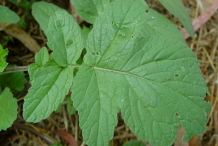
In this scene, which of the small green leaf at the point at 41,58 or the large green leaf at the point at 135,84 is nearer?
the large green leaf at the point at 135,84

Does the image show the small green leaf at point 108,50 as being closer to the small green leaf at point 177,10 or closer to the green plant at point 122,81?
the green plant at point 122,81

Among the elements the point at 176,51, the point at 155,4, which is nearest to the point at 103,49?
the point at 176,51

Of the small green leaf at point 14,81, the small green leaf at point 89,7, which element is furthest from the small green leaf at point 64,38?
the small green leaf at point 14,81

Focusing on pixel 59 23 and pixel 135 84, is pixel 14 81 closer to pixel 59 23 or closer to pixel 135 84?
pixel 59 23

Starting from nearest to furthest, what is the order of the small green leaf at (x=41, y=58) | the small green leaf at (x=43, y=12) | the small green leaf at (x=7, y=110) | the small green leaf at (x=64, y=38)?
the small green leaf at (x=64, y=38)
the small green leaf at (x=41, y=58)
the small green leaf at (x=7, y=110)
the small green leaf at (x=43, y=12)

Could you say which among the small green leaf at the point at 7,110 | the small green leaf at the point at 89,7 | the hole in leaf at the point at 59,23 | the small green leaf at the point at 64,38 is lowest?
the small green leaf at the point at 7,110

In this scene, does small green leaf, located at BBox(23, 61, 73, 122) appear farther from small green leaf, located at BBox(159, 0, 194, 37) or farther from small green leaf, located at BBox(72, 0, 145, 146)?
small green leaf, located at BBox(159, 0, 194, 37)

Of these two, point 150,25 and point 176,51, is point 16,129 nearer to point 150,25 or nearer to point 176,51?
point 150,25
